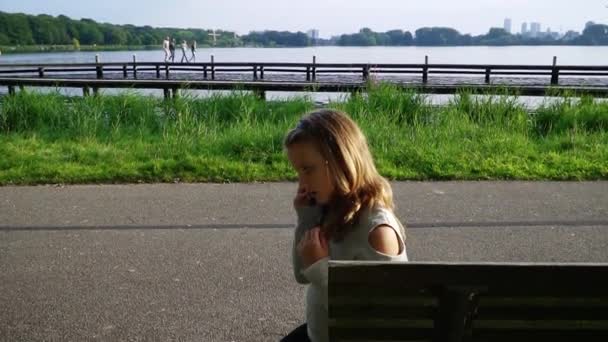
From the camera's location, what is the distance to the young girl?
1812mm

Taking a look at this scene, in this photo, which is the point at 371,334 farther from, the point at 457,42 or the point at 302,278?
the point at 457,42

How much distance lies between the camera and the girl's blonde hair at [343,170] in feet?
6.08

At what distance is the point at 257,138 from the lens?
793 cm

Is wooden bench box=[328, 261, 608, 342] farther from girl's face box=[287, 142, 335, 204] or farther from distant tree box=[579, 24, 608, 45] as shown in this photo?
distant tree box=[579, 24, 608, 45]

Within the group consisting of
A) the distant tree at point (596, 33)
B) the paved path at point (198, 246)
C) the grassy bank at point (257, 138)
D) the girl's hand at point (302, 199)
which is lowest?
the paved path at point (198, 246)

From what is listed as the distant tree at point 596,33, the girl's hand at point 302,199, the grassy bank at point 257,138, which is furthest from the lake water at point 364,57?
the girl's hand at point 302,199

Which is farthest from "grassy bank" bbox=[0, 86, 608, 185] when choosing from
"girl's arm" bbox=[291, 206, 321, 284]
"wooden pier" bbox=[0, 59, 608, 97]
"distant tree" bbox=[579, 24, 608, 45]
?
"distant tree" bbox=[579, 24, 608, 45]

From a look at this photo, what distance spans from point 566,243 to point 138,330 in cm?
331

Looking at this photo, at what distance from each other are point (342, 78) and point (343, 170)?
2936cm

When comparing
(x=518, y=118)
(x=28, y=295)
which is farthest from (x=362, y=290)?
(x=518, y=118)

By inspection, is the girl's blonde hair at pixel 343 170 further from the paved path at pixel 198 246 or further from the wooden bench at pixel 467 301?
the paved path at pixel 198 246

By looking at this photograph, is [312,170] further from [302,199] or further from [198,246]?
[198,246]

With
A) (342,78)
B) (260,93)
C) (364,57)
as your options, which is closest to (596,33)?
(364,57)

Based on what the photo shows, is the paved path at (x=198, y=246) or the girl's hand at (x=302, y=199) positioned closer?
the girl's hand at (x=302, y=199)
